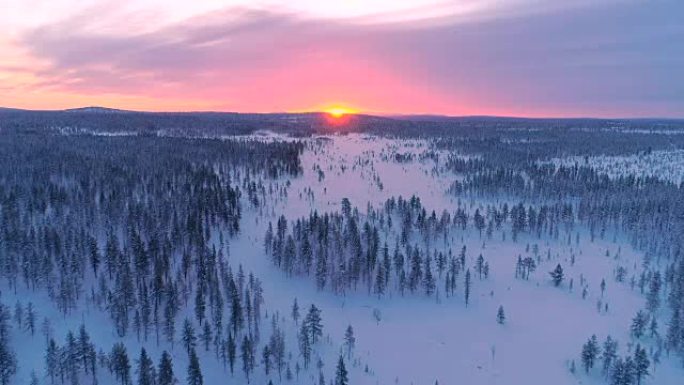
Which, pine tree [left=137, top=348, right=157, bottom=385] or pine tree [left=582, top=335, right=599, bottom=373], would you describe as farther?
pine tree [left=582, top=335, right=599, bottom=373]

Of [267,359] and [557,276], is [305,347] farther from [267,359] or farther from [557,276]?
[557,276]

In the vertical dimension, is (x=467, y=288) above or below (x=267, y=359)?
above

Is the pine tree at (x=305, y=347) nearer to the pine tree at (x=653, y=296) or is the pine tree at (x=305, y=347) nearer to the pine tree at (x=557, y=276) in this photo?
the pine tree at (x=557, y=276)

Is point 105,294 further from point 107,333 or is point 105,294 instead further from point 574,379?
point 574,379

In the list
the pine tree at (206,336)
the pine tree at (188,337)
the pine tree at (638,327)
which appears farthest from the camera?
the pine tree at (638,327)

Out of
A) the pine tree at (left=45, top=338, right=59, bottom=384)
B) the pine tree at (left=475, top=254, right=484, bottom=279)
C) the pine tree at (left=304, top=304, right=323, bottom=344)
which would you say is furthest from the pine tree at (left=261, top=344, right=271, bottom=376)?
the pine tree at (left=475, top=254, right=484, bottom=279)

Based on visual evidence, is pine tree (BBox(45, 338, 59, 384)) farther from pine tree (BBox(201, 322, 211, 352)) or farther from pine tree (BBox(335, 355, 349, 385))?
pine tree (BBox(335, 355, 349, 385))

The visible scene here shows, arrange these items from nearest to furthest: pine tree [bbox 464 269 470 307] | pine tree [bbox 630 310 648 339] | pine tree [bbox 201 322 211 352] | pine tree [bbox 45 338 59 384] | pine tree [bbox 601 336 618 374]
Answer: pine tree [bbox 45 338 59 384] → pine tree [bbox 601 336 618 374] → pine tree [bbox 201 322 211 352] → pine tree [bbox 630 310 648 339] → pine tree [bbox 464 269 470 307]

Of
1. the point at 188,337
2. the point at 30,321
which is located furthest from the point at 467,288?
the point at 30,321

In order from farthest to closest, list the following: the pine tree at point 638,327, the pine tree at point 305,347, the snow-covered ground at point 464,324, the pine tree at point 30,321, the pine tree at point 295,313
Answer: the pine tree at point 295,313 < the pine tree at point 638,327 < the pine tree at point 30,321 < the pine tree at point 305,347 < the snow-covered ground at point 464,324

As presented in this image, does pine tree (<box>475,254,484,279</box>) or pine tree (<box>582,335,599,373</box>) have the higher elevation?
pine tree (<box>475,254,484,279</box>)

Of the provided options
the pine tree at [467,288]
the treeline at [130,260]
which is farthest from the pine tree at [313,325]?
the pine tree at [467,288]
